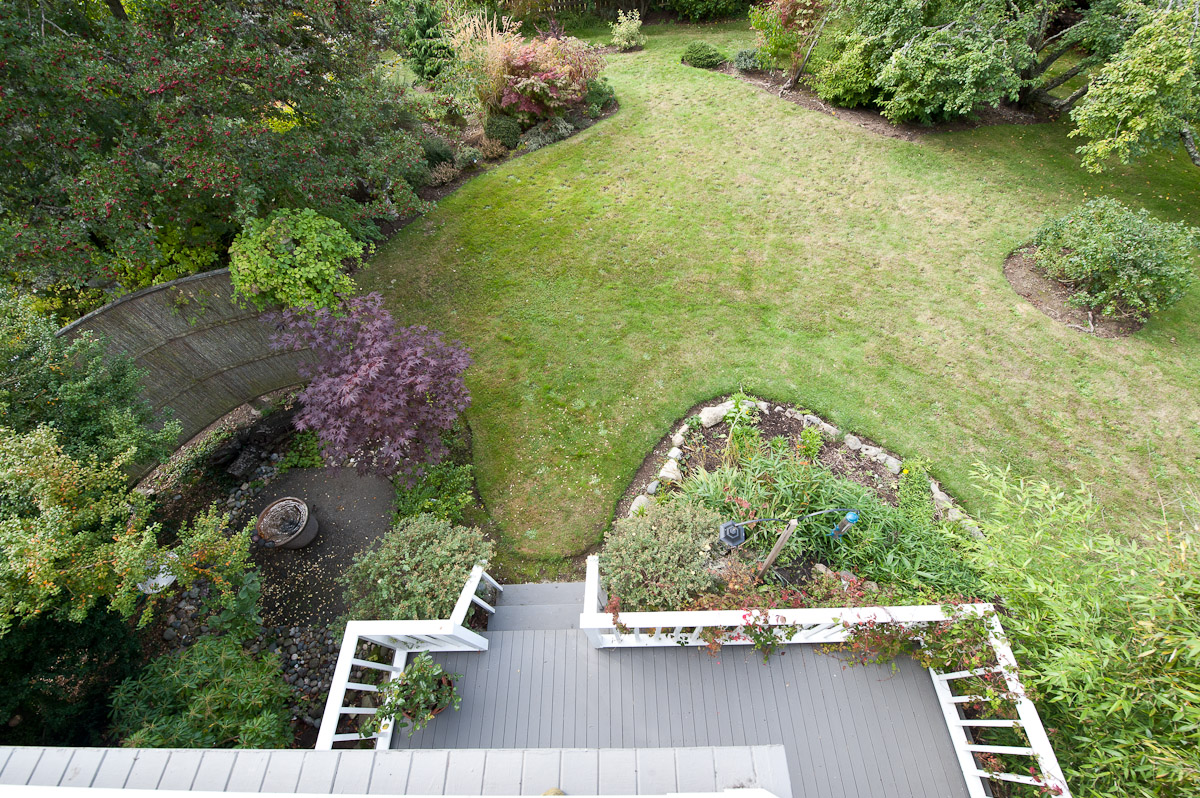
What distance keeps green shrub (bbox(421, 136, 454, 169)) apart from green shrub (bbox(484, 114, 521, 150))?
1263 millimetres

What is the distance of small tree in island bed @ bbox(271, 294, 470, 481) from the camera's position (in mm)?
4820

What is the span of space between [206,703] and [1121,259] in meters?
11.9

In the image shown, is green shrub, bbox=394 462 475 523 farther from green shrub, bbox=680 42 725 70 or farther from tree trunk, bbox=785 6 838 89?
green shrub, bbox=680 42 725 70

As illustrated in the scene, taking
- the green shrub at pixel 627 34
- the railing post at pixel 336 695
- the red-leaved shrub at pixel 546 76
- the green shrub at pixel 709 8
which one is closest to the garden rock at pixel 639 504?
the railing post at pixel 336 695

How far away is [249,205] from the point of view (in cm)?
493

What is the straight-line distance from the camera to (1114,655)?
2838 mm

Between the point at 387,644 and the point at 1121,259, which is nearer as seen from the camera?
the point at 387,644

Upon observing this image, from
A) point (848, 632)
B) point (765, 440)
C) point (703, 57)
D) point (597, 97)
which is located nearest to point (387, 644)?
point (848, 632)

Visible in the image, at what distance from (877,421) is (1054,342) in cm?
A: 333

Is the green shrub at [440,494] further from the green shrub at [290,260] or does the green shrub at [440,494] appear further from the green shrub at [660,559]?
the green shrub at [290,260]

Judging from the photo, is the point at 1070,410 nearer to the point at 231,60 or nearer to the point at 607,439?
the point at 607,439

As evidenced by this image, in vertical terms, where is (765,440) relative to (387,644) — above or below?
above

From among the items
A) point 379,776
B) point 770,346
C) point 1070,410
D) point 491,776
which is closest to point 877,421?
point 770,346

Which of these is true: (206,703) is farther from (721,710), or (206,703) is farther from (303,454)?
(721,710)
